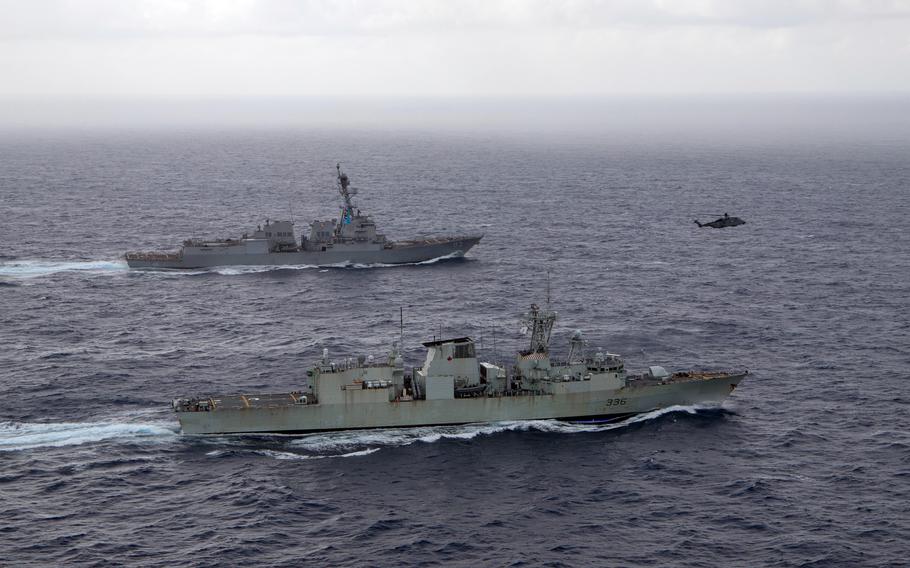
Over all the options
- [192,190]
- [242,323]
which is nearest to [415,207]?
[192,190]

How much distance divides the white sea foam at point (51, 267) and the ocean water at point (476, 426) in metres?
0.35

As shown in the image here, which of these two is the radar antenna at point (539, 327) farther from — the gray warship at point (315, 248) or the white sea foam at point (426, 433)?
the gray warship at point (315, 248)

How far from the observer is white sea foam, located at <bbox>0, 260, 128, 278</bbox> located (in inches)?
4072

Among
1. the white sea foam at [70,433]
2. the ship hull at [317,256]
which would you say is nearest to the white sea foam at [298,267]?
the ship hull at [317,256]

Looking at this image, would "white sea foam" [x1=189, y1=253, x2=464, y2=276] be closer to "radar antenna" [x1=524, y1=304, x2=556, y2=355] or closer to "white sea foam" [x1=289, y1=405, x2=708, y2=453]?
"radar antenna" [x1=524, y1=304, x2=556, y2=355]

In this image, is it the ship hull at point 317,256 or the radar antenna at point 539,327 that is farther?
the ship hull at point 317,256

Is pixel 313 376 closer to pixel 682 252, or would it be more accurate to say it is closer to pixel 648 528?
pixel 648 528

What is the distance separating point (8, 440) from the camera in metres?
57.4

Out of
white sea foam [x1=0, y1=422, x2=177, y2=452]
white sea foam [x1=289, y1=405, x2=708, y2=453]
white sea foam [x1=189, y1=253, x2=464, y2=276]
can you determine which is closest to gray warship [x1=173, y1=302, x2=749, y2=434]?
white sea foam [x1=289, y1=405, x2=708, y2=453]

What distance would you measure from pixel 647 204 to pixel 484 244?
154ft

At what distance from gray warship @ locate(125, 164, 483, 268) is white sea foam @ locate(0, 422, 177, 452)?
50.2 m

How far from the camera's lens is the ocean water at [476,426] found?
46469 millimetres

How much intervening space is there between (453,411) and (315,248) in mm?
56691

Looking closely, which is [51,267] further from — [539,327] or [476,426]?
[539,327]
